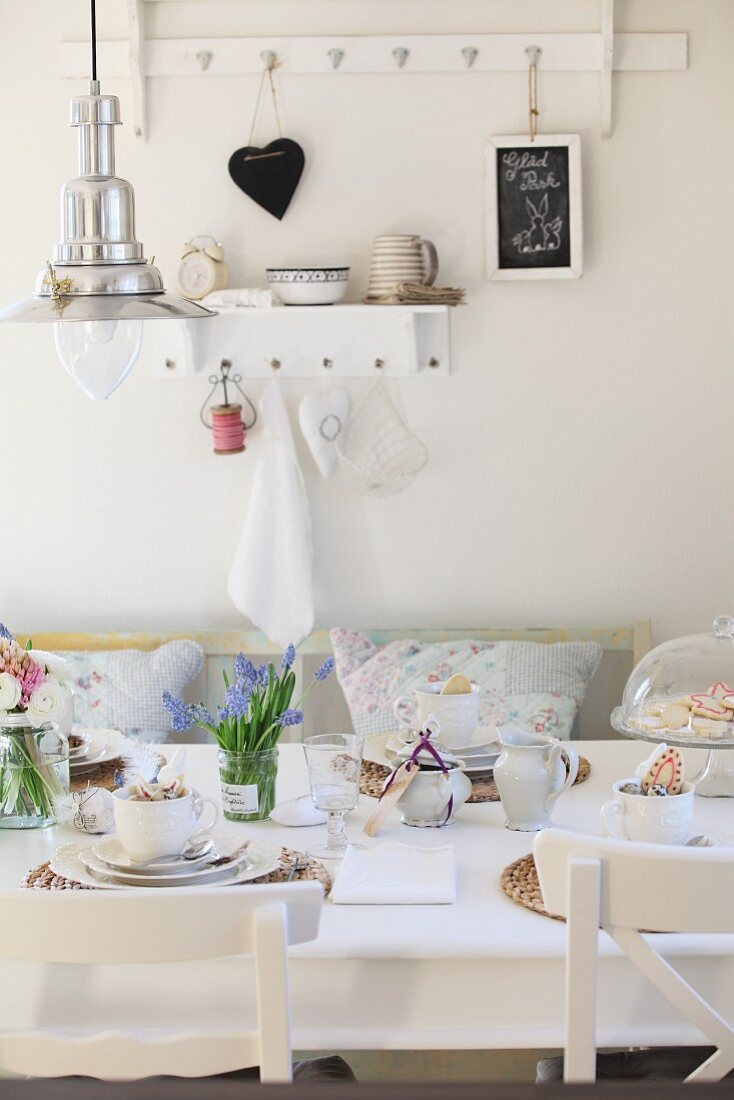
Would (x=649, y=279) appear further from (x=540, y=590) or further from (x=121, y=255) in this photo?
(x=121, y=255)

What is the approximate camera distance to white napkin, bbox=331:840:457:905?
157cm

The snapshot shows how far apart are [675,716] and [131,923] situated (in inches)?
41.9

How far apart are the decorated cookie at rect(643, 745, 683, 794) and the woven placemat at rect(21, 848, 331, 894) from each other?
1.41 feet

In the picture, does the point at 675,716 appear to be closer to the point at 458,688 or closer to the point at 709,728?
the point at 709,728

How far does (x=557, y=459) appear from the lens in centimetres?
319

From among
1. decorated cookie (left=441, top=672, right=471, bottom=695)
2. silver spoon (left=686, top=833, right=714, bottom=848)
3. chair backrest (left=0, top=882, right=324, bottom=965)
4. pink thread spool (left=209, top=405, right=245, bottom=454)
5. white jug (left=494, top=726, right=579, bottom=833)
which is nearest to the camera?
chair backrest (left=0, top=882, right=324, bottom=965)

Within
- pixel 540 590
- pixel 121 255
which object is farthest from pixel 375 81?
pixel 121 255

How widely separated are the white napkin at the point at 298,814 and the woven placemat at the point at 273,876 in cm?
17

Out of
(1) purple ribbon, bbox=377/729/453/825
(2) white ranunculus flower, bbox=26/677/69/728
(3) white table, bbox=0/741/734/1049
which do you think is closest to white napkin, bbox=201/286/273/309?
(2) white ranunculus flower, bbox=26/677/69/728

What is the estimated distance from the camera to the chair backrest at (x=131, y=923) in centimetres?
120

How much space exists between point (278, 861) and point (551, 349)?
5.98 feet

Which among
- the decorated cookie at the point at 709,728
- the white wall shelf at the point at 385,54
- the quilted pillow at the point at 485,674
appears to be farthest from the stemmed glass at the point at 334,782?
the white wall shelf at the point at 385,54

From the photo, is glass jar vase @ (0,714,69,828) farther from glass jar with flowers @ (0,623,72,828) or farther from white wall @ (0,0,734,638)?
white wall @ (0,0,734,638)

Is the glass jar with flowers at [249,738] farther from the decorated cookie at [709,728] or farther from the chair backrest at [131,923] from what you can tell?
the chair backrest at [131,923]
